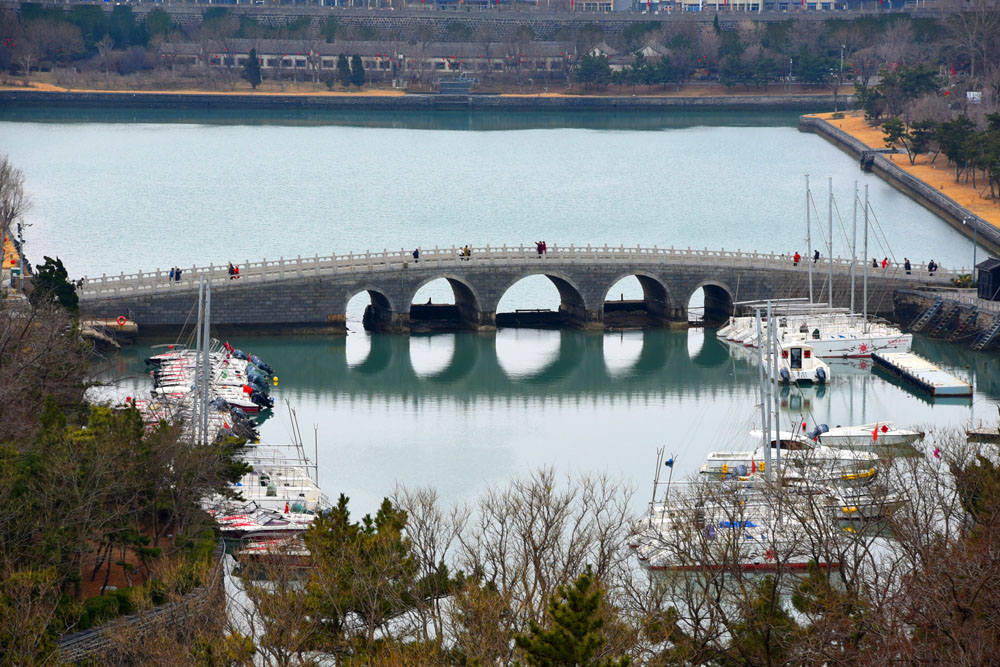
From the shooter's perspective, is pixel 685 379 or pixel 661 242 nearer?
pixel 685 379

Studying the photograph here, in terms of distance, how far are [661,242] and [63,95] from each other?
82.4 metres

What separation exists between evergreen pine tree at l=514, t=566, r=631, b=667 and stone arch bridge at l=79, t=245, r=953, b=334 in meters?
43.8

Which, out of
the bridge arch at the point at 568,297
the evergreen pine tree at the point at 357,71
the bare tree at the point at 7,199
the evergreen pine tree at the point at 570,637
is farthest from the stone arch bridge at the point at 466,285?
the evergreen pine tree at the point at 357,71

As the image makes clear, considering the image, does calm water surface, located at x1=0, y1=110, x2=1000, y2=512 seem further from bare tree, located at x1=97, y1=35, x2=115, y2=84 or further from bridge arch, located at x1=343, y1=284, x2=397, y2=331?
bare tree, located at x1=97, y1=35, x2=115, y2=84

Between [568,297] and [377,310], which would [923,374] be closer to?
[568,297]

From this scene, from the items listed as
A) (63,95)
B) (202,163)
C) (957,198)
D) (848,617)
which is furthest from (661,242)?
(63,95)

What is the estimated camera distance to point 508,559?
38.8 m

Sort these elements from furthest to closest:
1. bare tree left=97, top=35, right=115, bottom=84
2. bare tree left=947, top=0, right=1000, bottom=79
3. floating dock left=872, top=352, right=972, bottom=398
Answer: bare tree left=97, top=35, right=115, bottom=84 → bare tree left=947, top=0, right=1000, bottom=79 → floating dock left=872, top=352, right=972, bottom=398

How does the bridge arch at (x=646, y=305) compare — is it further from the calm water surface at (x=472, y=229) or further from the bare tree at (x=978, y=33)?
the bare tree at (x=978, y=33)

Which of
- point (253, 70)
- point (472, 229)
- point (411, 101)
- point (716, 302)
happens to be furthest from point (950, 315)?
point (253, 70)

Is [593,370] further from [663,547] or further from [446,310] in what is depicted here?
[663,547]

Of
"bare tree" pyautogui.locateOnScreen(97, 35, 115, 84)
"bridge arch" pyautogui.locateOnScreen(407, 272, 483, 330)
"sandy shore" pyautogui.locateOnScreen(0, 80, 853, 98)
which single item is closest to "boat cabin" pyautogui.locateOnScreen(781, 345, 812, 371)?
"bridge arch" pyautogui.locateOnScreen(407, 272, 483, 330)

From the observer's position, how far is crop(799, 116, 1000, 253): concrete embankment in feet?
299

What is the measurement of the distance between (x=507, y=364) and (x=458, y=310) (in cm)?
654
